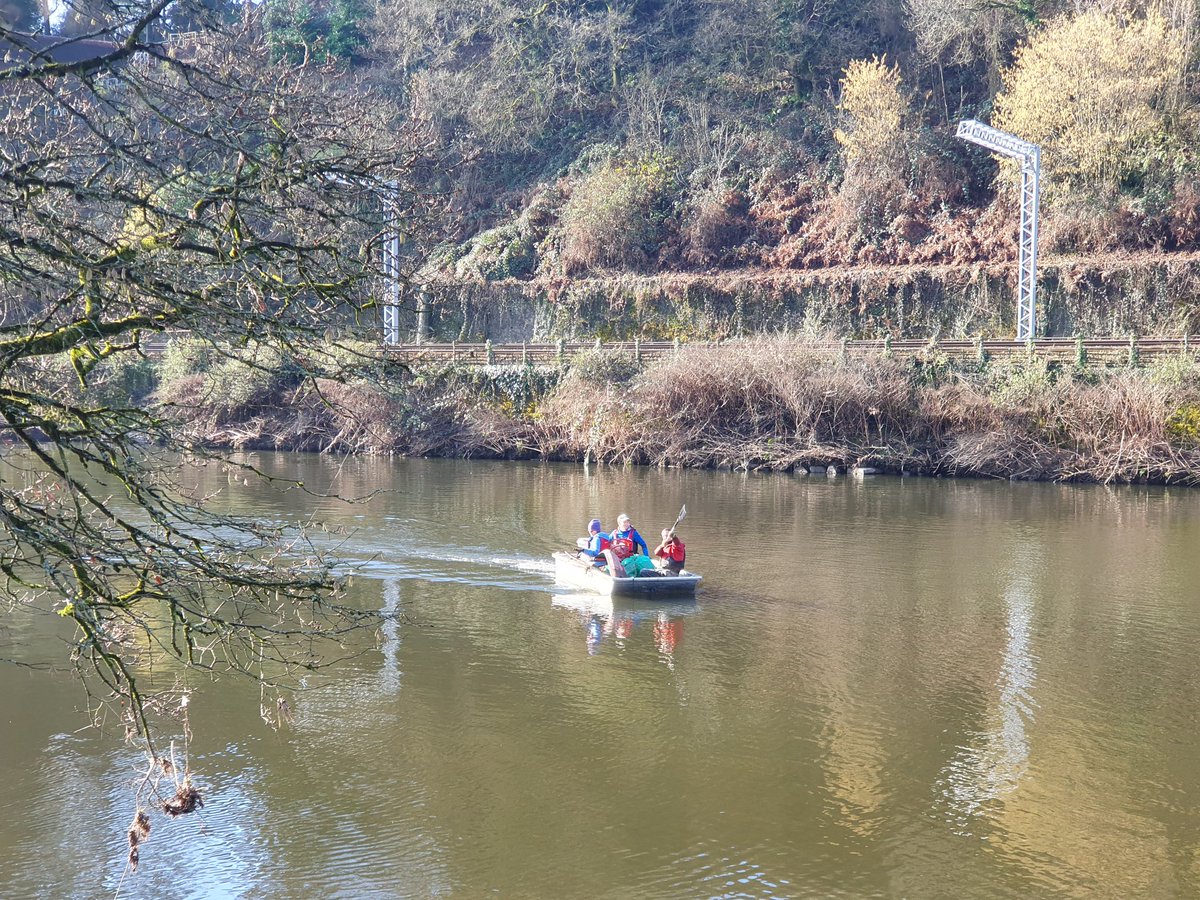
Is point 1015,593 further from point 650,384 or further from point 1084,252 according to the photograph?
point 1084,252

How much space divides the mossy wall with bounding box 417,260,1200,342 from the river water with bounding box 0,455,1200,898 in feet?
72.0

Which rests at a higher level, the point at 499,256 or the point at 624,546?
the point at 499,256

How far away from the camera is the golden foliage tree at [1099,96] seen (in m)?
40.3

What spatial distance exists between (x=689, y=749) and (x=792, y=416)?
2381cm

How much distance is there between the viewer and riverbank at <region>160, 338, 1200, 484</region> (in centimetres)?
3125

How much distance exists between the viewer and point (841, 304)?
44156 millimetres

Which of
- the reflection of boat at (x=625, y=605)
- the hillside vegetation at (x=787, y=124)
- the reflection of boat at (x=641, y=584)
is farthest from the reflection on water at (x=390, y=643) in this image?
the hillside vegetation at (x=787, y=124)

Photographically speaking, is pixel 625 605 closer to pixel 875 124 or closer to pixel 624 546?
pixel 624 546

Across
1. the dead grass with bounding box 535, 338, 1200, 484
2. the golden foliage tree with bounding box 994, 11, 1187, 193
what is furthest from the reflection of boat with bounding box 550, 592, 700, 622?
the golden foliage tree with bounding box 994, 11, 1187, 193

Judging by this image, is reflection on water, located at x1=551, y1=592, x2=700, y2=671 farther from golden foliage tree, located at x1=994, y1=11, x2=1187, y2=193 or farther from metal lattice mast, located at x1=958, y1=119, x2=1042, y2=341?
golden foliage tree, located at x1=994, y1=11, x2=1187, y2=193

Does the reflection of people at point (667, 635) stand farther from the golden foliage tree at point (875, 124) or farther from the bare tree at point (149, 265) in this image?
the golden foliage tree at point (875, 124)

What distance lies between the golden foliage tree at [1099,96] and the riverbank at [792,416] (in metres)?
11.9

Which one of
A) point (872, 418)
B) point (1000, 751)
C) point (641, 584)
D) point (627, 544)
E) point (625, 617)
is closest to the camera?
point (1000, 751)

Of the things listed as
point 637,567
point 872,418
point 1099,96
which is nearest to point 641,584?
point 637,567
